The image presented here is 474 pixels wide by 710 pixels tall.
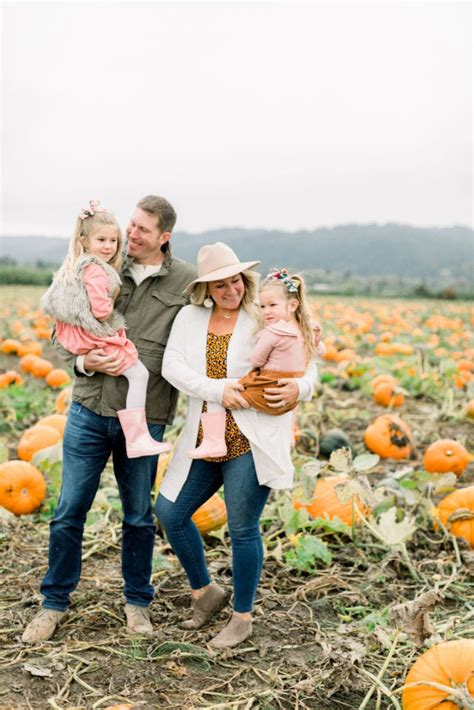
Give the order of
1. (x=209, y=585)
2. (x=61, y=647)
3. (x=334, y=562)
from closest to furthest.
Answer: (x=61, y=647)
(x=209, y=585)
(x=334, y=562)

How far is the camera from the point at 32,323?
15688 millimetres

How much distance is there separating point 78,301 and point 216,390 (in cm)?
74

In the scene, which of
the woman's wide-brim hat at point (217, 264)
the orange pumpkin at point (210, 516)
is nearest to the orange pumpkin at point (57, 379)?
the orange pumpkin at point (210, 516)

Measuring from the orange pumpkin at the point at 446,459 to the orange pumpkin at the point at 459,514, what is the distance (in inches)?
42.8

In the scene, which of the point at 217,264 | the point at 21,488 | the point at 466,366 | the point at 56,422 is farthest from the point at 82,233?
the point at 466,366

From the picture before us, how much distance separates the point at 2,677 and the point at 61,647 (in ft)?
1.20

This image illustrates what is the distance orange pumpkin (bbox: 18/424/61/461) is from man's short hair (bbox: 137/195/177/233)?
3.06m

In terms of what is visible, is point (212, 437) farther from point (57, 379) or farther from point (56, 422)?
point (57, 379)

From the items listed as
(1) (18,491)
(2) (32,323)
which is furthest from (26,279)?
(1) (18,491)

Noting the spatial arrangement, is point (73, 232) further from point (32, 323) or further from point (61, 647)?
point (32, 323)

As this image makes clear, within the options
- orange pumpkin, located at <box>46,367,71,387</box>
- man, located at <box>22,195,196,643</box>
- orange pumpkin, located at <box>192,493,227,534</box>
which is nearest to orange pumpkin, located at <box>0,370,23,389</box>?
orange pumpkin, located at <box>46,367,71,387</box>

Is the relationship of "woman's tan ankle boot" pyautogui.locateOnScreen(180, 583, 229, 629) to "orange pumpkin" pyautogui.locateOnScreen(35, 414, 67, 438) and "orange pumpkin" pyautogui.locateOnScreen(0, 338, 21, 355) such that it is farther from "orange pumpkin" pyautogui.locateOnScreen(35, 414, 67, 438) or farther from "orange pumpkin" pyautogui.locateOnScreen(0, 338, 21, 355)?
"orange pumpkin" pyautogui.locateOnScreen(0, 338, 21, 355)

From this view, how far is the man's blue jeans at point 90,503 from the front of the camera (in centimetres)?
375

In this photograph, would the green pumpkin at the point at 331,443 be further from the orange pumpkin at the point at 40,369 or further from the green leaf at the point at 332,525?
the orange pumpkin at the point at 40,369
